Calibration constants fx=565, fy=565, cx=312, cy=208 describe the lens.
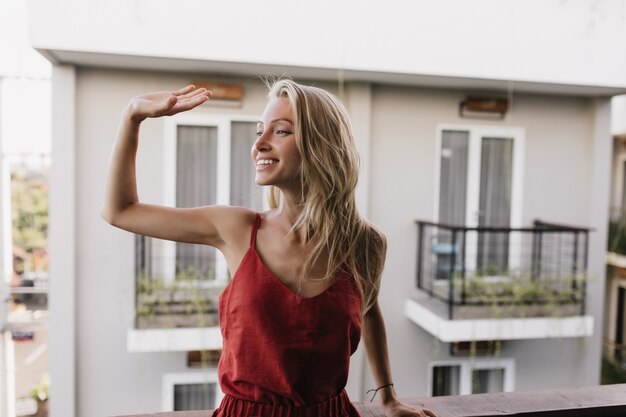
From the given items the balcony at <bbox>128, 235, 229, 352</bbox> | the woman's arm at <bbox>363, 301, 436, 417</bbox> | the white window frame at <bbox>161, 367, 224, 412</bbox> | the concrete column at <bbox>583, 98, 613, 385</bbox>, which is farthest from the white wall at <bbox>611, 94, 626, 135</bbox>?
the woman's arm at <bbox>363, 301, 436, 417</bbox>

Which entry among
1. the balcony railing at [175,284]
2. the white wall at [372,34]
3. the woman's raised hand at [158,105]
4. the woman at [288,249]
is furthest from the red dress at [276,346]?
the balcony railing at [175,284]

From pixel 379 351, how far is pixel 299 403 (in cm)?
25

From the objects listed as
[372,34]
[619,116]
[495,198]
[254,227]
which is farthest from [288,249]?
[619,116]

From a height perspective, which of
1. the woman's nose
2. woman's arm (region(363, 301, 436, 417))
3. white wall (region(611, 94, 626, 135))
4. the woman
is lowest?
woman's arm (region(363, 301, 436, 417))

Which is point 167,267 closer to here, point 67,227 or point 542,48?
point 67,227

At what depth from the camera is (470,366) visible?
17.9ft

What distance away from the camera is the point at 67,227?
4648 mm

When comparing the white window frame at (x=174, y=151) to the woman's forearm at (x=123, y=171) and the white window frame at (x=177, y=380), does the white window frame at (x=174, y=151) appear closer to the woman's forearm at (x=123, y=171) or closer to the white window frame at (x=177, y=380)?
the white window frame at (x=177, y=380)

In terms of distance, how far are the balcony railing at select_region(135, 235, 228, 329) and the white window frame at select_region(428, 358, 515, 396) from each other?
2226 mm

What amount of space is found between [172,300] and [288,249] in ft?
13.0

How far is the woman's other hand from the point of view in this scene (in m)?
1.05

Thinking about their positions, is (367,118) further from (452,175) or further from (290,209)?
(290,209)

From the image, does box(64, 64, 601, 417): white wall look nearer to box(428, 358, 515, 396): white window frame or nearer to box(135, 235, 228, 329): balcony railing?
box(428, 358, 515, 396): white window frame

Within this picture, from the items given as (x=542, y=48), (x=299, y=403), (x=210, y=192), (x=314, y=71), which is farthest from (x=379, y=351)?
(x=542, y=48)
